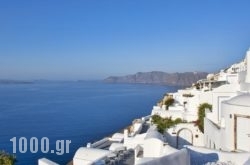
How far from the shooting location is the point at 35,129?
161 feet

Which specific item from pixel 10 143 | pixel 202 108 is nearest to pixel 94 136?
pixel 10 143

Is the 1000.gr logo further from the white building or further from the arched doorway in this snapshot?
the white building

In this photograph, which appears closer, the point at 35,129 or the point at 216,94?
the point at 216,94

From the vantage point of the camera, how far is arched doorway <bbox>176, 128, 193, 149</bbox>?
56.3ft

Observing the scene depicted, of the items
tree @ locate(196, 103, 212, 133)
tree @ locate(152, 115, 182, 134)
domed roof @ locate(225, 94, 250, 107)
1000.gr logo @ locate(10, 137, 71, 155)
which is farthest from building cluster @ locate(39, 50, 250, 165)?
1000.gr logo @ locate(10, 137, 71, 155)

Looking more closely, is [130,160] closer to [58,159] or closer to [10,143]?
[58,159]

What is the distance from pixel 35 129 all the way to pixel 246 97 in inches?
1640

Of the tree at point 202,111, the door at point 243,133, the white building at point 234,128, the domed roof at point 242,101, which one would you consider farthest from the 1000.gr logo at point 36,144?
the door at point 243,133

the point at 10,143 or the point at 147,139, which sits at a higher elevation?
the point at 147,139

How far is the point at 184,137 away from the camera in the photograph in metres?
17.2

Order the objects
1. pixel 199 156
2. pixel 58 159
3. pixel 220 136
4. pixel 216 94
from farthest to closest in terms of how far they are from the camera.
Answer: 1. pixel 58 159
2. pixel 216 94
3. pixel 220 136
4. pixel 199 156

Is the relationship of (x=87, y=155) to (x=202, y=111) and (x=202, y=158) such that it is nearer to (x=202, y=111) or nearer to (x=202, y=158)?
(x=202, y=158)

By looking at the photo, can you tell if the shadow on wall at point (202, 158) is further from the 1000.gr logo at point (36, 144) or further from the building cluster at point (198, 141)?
the 1000.gr logo at point (36, 144)

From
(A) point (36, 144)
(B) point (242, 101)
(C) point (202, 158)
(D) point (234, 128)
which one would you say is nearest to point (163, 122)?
(D) point (234, 128)
